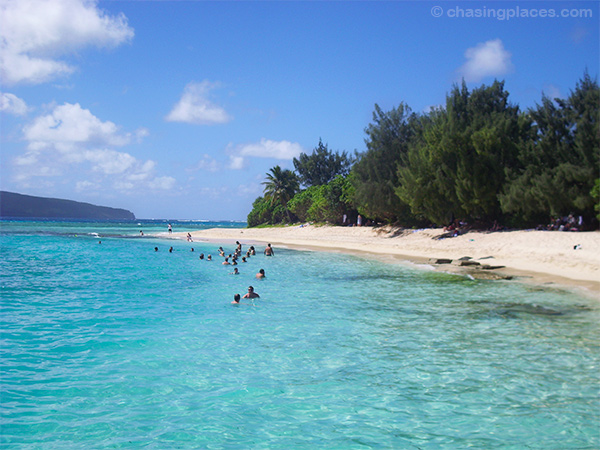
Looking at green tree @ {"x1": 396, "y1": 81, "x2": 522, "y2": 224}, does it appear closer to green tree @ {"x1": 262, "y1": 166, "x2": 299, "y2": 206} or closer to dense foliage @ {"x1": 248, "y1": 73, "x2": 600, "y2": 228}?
dense foliage @ {"x1": 248, "y1": 73, "x2": 600, "y2": 228}

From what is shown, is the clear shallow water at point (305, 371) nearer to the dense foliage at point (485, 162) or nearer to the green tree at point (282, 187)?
the dense foliage at point (485, 162)

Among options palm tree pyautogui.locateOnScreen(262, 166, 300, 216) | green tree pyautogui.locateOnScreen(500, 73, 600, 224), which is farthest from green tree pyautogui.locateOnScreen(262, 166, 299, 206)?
green tree pyautogui.locateOnScreen(500, 73, 600, 224)

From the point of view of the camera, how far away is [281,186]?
85938mm

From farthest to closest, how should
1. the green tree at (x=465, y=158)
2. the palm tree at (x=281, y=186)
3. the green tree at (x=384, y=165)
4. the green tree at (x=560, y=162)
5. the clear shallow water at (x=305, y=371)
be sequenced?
the palm tree at (x=281, y=186) < the green tree at (x=384, y=165) < the green tree at (x=465, y=158) < the green tree at (x=560, y=162) < the clear shallow water at (x=305, y=371)

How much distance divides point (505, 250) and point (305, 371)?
2675 centimetres

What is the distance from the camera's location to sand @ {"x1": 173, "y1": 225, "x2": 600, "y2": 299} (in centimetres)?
2266

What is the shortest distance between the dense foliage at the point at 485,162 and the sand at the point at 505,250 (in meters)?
2.68

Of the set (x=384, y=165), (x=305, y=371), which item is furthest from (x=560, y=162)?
(x=305, y=371)

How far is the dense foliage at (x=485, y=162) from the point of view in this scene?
32.5m

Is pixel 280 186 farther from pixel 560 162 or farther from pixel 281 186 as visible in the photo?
pixel 560 162

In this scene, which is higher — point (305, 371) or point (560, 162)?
point (560, 162)

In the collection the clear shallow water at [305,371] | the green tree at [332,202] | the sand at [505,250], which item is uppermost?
the green tree at [332,202]

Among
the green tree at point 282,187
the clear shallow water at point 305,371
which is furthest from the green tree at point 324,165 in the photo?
the clear shallow water at point 305,371

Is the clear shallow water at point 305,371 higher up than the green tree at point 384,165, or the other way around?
the green tree at point 384,165
